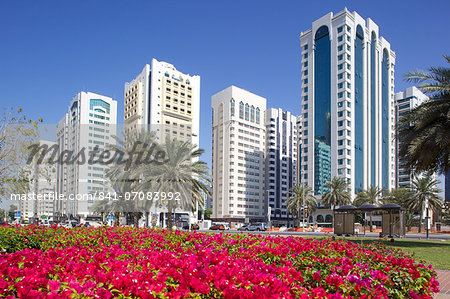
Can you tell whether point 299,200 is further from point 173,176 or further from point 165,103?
point 173,176

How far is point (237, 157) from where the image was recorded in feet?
389

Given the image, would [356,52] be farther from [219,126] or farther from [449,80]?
[449,80]

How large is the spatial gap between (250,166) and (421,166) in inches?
4002

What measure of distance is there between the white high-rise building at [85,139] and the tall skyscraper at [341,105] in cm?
6206

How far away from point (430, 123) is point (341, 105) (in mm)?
72249

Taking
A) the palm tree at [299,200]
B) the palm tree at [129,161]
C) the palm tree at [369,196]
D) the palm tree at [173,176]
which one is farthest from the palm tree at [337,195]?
the palm tree at [129,161]

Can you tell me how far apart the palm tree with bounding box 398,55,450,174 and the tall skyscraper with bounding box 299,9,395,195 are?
222ft

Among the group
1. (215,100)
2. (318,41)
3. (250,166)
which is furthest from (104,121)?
(318,41)

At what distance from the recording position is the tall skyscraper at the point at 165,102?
104938 mm

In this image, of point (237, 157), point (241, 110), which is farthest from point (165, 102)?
point (237, 157)

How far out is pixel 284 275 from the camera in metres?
4.71

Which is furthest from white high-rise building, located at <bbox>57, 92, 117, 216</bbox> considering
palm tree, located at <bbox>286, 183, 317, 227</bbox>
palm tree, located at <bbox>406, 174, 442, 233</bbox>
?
palm tree, located at <bbox>406, 174, 442, 233</bbox>

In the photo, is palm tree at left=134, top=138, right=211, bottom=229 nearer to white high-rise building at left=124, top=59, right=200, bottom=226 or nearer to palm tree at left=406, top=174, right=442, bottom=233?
palm tree at left=406, top=174, right=442, bottom=233

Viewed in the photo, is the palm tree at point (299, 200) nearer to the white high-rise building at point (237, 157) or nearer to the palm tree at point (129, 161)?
the white high-rise building at point (237, 157)
